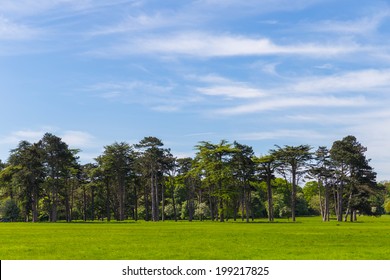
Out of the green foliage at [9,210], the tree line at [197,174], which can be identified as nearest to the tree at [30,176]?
the tree line at [197,174]

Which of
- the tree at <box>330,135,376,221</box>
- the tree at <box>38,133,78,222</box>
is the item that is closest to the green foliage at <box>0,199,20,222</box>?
the tree at <box>38,133,78,222</box>

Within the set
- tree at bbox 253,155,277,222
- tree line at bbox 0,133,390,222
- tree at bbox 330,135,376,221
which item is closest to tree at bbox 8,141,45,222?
tree line at bbox 0,133,390,222

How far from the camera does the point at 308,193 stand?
16362 cm

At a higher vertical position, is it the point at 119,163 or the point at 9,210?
the point at 119,163

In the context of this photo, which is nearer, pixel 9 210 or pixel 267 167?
pixel 267 167

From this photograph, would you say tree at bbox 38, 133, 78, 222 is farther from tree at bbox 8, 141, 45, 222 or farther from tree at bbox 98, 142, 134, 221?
tree at bbox 98, 142, 134, 221

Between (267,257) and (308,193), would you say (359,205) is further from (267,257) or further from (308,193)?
(267,257)

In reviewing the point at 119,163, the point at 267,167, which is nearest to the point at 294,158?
Result: the point at 267,167

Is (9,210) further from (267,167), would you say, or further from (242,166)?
(267,167)

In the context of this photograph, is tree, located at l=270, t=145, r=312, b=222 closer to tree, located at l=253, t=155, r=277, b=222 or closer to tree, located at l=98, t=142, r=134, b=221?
tree, located at l=253, t=155, r=277, b=222

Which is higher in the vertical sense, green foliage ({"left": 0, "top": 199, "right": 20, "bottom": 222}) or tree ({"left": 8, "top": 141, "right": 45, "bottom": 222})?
tree ({"left": 8, "top": 141, "right": 45, "bottom": 222})

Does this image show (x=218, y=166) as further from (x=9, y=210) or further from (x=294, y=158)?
(x=9, y=210)

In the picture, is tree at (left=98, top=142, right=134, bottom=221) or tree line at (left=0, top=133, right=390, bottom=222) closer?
tree line at (left=0, top=133, right=390, bottom=222)
